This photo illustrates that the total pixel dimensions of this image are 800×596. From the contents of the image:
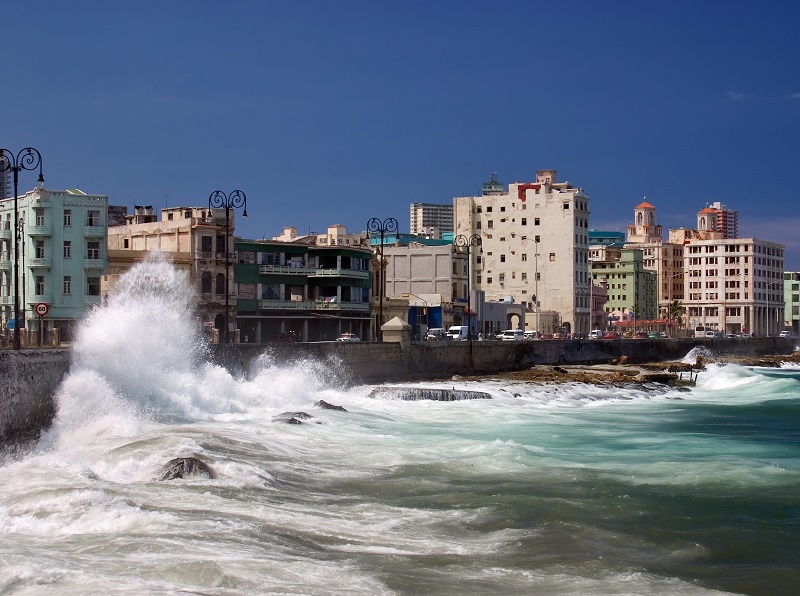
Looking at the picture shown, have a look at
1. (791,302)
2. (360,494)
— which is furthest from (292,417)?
(791,302)

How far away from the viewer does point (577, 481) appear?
22625 millimetres

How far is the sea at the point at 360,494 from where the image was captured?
1460 centimetres

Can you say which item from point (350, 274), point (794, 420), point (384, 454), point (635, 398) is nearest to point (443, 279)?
point (350, 274)

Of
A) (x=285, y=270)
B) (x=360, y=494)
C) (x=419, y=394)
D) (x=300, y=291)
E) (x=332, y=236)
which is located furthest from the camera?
(x=332, y=236)

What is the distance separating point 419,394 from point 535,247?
72.4 meters

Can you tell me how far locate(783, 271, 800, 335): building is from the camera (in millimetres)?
173125

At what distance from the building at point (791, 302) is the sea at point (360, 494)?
5657 inches

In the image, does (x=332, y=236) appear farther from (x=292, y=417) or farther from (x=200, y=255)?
(x=292, y=417)

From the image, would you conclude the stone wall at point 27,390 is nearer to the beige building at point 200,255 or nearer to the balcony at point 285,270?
the beige building at point 200,255

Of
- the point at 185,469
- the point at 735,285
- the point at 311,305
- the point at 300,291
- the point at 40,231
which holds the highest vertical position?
the point at 735,285

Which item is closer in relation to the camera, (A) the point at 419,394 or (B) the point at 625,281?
(A) the point at 419,394

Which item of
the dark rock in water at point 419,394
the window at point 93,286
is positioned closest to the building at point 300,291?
the window at point 93,286

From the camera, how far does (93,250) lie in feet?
185

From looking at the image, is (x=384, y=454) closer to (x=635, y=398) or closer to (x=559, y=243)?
(x=635, y=398)
